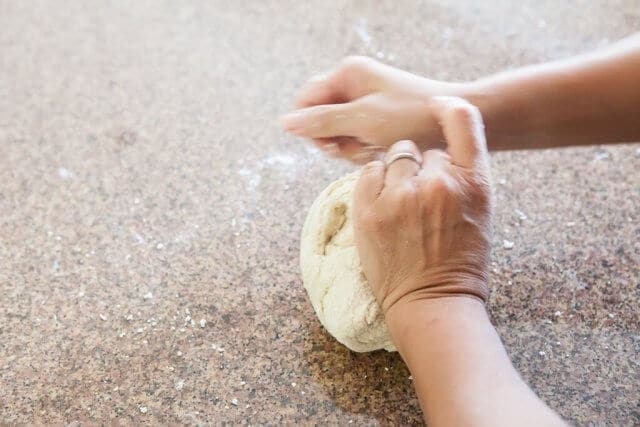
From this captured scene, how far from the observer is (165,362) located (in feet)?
2.71

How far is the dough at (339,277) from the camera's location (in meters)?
0.76

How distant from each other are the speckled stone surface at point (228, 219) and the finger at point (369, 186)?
225 mm

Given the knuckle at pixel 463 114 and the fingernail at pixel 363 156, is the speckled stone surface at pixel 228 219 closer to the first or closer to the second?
the fingernail at pixel 363 156

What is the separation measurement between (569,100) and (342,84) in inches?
12.4

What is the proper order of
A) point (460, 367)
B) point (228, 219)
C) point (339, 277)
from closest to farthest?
1. point (460, 367)
2. point (339, 277)
3. point (228, 219)

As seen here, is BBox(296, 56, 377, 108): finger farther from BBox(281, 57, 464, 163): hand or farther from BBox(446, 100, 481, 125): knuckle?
BBox(446, 100, 481, 125): knuckle

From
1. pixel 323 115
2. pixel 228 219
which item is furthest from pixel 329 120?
pixel 228 219

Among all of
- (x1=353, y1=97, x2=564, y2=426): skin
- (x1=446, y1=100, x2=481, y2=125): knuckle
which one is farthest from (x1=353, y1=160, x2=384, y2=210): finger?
(x1=446, y1=100, x2=481, y2=125): knuckle

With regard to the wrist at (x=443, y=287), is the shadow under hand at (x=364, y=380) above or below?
below

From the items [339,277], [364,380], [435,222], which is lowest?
[364,380]

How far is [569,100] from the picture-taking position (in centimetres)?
83

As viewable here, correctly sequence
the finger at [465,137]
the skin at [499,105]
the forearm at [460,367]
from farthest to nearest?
1. the skin at [499,105]
2. the finger at [465,137]
3. the forearm at [460,367]

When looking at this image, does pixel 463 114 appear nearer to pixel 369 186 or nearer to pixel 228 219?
pixel 369 186

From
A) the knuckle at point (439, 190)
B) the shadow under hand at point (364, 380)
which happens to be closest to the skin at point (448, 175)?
the knuckle at point (439, 190)
